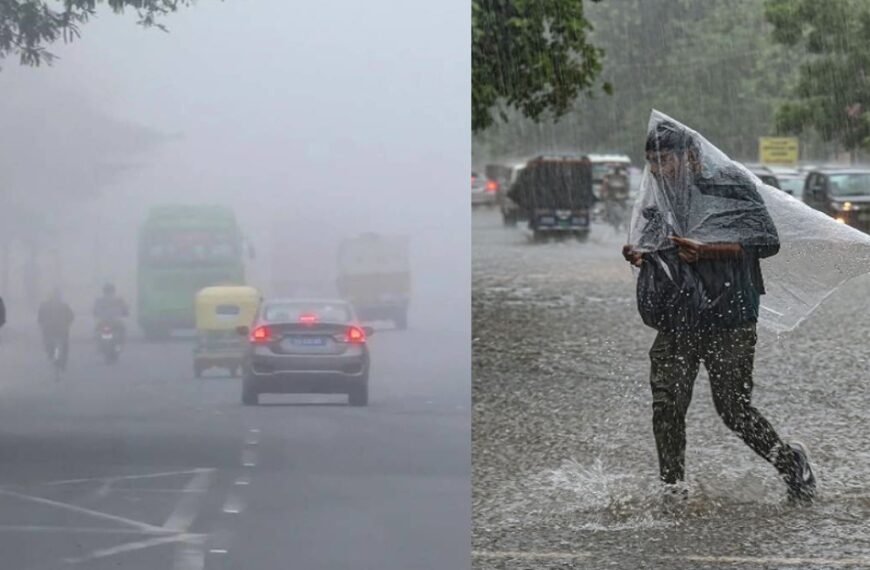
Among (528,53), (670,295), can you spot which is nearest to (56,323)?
(670,295)

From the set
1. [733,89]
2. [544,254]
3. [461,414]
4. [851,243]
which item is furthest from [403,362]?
[733,89]

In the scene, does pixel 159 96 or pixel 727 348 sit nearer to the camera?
pixel 159 96

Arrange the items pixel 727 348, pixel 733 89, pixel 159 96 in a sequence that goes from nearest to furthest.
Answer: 1. pixel 159 96
2. pixel 727 348
3. pixel 733 89

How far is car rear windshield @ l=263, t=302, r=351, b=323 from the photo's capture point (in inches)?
105

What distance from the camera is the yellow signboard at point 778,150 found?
94.5 ft

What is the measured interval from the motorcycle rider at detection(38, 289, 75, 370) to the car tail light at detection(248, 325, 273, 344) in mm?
325

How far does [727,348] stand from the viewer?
5777 millimetres

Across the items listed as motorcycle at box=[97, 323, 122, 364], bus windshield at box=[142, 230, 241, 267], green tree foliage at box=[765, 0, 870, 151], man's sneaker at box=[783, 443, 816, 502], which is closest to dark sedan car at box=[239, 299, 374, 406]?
bus windshield at box=[142, 230, 241, 267]

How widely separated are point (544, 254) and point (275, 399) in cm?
2119

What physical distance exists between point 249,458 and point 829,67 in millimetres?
21532

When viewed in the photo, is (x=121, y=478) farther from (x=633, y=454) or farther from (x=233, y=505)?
(x=633, y=454)

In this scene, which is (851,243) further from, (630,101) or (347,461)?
(630,101)

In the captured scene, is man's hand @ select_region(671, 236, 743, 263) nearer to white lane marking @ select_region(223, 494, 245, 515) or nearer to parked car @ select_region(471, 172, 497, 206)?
white lane marking @ select_region(223, 494, 245, 515)

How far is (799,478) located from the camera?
5.86 metres
